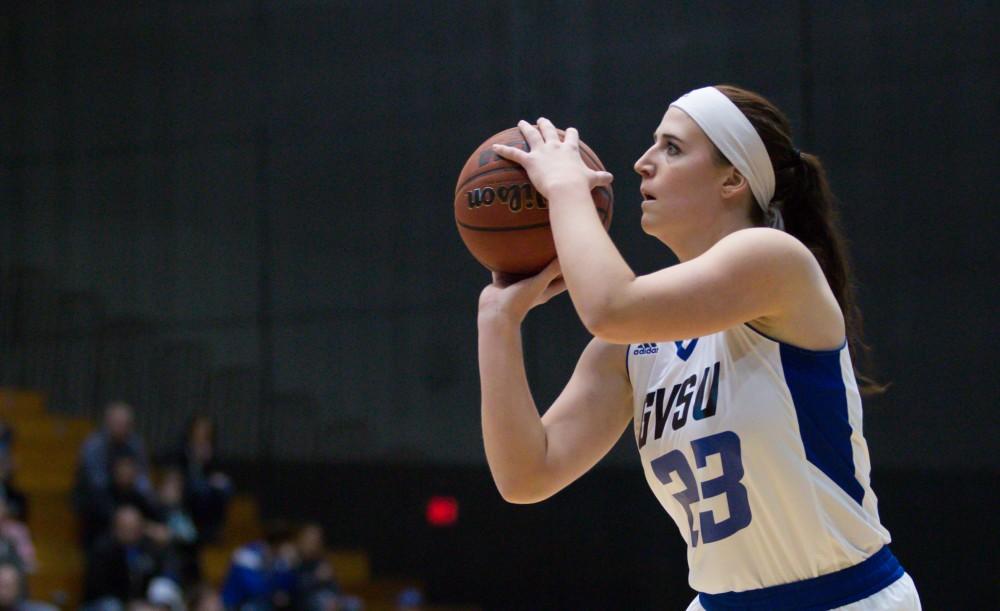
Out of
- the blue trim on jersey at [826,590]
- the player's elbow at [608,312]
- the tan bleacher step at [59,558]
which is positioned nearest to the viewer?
the player's elbow at [608,312]

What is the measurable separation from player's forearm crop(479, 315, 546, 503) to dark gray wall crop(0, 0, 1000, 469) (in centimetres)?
764

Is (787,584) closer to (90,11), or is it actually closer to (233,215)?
(233,215)

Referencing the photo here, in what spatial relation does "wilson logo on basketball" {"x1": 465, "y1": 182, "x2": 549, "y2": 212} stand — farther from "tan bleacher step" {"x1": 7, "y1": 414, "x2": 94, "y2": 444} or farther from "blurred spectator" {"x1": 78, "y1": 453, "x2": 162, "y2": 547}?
"tan bleacher step" {"x1": 7, "y1": 414, "x2": 94, "y2": 444}

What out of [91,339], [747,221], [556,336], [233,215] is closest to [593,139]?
[556,336]

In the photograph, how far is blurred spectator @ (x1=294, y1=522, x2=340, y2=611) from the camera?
10.4 m

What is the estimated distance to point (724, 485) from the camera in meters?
2.48

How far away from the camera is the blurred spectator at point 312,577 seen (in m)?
10.4

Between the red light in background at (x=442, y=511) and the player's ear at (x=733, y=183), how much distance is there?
922 centimetres

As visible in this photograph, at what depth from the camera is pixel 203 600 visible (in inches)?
359

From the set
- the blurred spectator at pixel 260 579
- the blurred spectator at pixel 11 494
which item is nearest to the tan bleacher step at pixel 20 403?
the blurred spectator at pixel 11 494

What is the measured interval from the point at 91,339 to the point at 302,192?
9.49 ft

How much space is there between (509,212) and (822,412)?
0.78 meters

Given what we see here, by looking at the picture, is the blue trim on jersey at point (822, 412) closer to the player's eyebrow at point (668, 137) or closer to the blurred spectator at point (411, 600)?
the player's eyebrow at point (668, 137)

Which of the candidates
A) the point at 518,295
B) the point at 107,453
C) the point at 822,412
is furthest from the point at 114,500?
the point at 822,412
